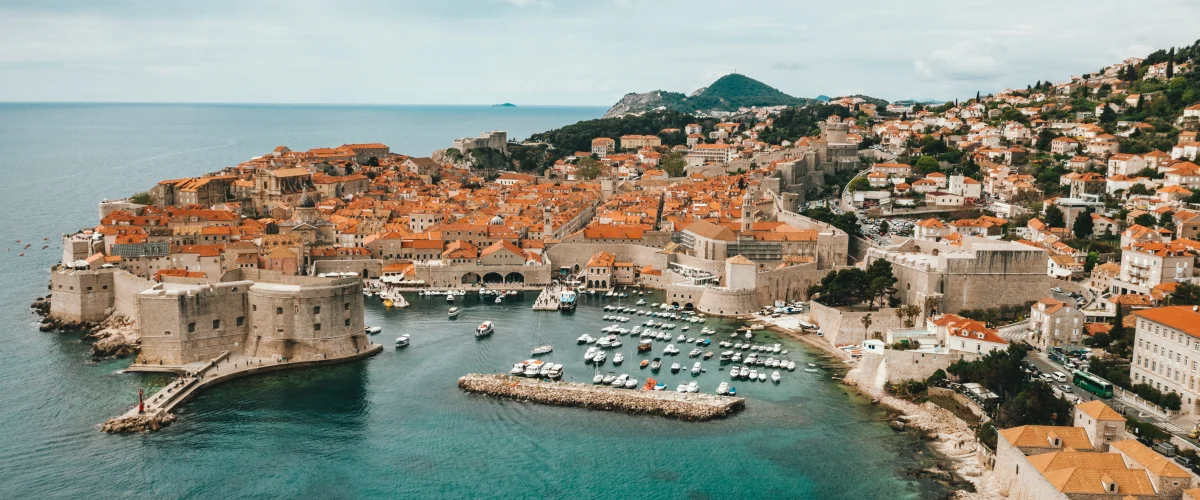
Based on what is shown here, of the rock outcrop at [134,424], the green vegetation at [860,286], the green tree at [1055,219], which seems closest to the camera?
the rock outcrop at [134,424]

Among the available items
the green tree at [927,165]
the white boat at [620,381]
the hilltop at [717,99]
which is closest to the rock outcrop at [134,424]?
the white boat at [620,381]

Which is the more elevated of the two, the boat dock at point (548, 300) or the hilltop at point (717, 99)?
the hilltop at point (717, 99)

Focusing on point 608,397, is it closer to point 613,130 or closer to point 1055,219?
point 1055,219

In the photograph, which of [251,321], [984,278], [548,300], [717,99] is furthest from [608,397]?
[717,99]

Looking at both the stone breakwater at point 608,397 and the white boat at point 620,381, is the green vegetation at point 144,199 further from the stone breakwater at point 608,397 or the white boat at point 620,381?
the white boat at point 620,381

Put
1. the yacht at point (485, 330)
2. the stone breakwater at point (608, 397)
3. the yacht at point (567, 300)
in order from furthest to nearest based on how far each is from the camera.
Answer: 1. the yacht at point (567, 300)
2. the yacht at point (485, 330)
3. the stone breakwater at point (608, 397)

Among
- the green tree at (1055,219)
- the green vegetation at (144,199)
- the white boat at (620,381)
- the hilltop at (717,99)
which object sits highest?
the hilltop at (717,99)

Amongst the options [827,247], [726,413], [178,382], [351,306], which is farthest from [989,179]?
[178,382]

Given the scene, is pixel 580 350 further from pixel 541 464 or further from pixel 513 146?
pixel 513 146
